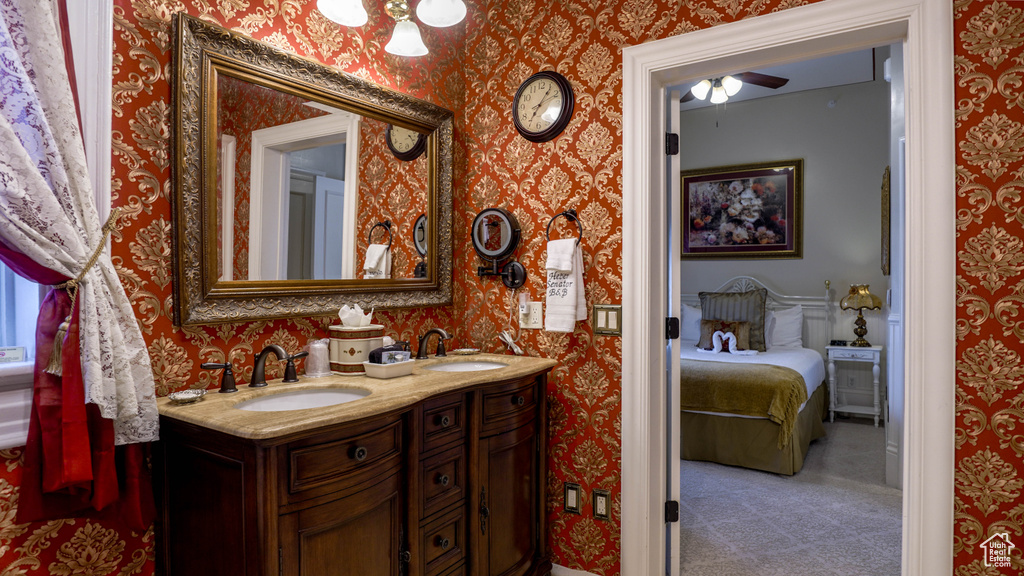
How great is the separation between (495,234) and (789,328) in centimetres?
401

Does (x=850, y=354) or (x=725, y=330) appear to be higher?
(x=725, y=330)

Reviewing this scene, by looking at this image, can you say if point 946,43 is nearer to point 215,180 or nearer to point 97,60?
point 215,180

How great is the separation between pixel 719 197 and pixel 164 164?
547cm

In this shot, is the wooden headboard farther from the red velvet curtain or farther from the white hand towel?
the red velvet curtain

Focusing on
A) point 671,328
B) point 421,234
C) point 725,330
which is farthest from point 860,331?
point 421,234

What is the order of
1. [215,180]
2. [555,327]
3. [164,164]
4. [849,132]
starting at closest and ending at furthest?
[164,164] → [215,180] → [555,327] → [849,132]

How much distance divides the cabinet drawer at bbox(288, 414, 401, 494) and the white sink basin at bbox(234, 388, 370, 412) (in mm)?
210

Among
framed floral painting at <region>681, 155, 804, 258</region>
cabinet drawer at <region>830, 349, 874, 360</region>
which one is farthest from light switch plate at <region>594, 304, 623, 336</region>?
framed floral painting at <region>681, 155, 804, 258</region>

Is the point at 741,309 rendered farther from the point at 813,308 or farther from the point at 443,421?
the point at 443,421

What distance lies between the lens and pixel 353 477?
1.63m

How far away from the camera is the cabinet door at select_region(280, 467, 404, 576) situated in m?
1.50

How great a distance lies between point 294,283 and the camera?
7.02 feet

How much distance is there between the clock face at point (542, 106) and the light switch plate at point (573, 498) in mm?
1616

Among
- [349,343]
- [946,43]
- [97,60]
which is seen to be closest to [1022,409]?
[946,43]
